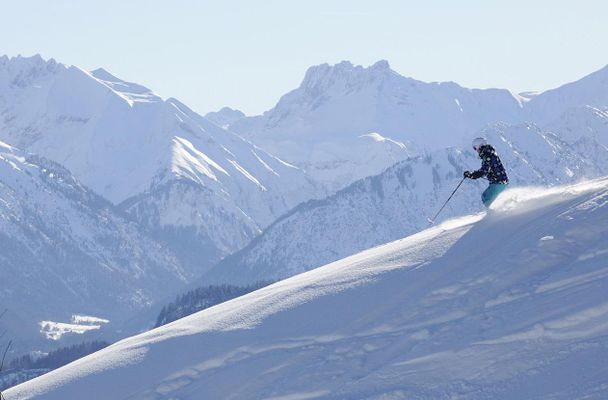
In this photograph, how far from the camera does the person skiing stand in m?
34.9

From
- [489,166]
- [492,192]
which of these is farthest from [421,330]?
[492,192]

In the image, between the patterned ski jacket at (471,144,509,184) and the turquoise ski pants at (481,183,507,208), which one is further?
the turquoise ski pants at (481,183,507,208)

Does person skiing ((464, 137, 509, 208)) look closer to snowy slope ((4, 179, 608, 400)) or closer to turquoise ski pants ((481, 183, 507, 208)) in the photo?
turquoise ski pants ((481, 183, 507, 208))

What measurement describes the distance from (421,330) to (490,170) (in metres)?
7.86

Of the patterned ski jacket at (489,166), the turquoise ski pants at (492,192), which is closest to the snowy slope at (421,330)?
the turquoise ski pants at (492,192)

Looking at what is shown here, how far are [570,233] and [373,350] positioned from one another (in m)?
5.46

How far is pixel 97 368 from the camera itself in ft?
109

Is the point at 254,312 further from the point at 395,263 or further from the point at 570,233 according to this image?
the point at 570,233

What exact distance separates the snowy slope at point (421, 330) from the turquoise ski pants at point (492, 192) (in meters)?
0.36

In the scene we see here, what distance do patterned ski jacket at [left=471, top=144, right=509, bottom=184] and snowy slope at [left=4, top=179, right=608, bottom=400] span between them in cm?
88

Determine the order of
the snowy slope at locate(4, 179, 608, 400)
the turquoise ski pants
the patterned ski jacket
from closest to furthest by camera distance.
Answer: the snowy slope at locate(4, 179, 608, 400) < the patterned ski jacket < the turquoise ski pants

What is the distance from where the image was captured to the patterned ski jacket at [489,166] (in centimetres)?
3484

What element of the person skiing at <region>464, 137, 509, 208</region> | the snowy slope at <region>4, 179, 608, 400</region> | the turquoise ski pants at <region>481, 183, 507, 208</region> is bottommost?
the snowy slope at <region>4, 179, 608, 400</region>

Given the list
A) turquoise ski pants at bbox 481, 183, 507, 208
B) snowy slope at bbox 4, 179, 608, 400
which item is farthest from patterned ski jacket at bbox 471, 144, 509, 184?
snowy slope at bbox 4, 179, 608, 400
